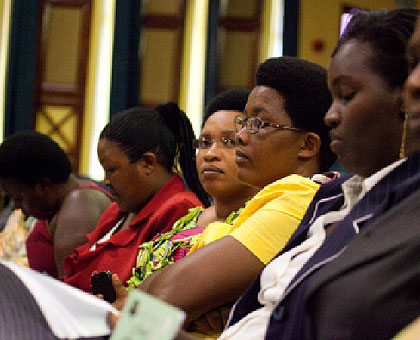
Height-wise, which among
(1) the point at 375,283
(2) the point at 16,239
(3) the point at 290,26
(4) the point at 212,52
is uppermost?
(3) the point at 290,26

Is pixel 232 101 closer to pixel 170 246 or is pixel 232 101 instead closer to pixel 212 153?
pixel 212 153

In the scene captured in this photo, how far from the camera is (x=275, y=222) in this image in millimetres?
1482

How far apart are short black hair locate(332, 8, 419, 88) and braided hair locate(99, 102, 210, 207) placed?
1.56 m

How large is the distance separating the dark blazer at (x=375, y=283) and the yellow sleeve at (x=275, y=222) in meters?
0.46

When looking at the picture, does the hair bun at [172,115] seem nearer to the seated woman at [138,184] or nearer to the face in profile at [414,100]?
the seated woman at [138,184]

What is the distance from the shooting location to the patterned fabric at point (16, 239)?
3736 millimetres

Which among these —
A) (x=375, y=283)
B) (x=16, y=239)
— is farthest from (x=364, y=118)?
(x=16, y=239)

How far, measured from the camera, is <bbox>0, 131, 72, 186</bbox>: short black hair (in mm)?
3426

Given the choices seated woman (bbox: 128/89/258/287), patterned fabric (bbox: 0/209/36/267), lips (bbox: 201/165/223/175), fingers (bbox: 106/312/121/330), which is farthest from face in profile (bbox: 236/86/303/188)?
patterned fabric (bbox: 0/209/36/267)

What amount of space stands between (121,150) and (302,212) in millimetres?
1414

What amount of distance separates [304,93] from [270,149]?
0.59 ft

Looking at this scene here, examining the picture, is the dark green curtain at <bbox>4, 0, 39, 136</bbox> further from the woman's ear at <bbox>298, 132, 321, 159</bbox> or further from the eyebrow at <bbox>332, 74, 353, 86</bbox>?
the eyebrow at <bbox>332, 74, 353, 86</bbox>

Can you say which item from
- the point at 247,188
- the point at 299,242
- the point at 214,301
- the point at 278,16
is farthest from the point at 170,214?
the point at 278,16

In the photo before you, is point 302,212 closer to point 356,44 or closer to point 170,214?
point 356,44
